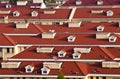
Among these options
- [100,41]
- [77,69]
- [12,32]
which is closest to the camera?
[77,69]

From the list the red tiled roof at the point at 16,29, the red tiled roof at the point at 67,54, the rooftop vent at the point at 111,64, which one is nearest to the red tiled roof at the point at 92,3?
the red tiled roof at the point at 16,29

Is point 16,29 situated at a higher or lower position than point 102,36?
lower

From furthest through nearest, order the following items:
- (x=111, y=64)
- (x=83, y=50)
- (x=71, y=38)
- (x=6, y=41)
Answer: (x=6, y=41)
(x=71, y=38)
(x=83, y=50)
(x=111, y=64)

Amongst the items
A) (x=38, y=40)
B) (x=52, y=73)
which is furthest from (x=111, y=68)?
(x=38, y=40)

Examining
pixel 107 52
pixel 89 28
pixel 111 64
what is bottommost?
pixel 89 28

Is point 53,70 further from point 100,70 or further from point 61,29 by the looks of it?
point 61,29

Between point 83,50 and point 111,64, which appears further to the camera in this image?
point 83,50

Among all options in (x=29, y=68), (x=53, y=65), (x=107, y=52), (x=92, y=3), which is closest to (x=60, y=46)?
(x=107, y=52)

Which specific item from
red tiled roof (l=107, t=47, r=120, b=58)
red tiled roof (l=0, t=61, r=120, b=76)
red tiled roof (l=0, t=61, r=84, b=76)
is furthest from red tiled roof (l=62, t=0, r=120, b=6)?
red tiled roof (l=0, t=61, r=84, b=76)

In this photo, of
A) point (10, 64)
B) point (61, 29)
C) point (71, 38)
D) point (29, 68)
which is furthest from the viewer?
point (61, 29)

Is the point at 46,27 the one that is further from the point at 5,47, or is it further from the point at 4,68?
the point at 4,68

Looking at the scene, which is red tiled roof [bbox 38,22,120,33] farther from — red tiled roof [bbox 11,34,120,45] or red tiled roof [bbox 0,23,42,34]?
red tiled roof [bbox 11,34,120,45]
